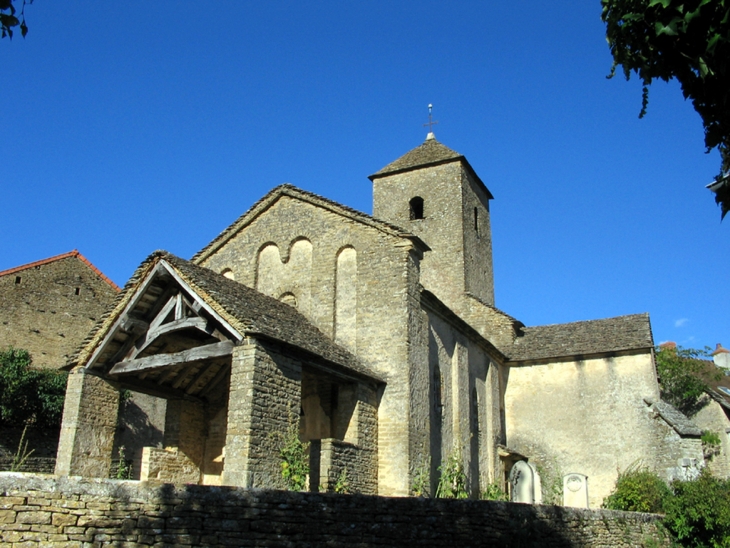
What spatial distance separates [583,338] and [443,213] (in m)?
7.31

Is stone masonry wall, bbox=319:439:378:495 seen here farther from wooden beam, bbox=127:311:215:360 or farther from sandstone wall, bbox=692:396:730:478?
sandstone wall, bbox=692:396:730:478

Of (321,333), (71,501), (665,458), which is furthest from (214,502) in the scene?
(665,458)

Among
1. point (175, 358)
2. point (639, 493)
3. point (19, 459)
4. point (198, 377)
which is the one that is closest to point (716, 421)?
point (639, 493)

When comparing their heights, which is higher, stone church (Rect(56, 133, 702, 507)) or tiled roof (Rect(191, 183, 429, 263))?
tiled roof (Rect(191, 183, 429, 263))

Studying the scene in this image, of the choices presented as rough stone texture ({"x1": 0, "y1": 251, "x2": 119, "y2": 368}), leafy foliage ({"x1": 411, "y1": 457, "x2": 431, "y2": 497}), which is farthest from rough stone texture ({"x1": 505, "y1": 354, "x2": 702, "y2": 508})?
rough stone texture ({"x1": 0, "y1": 251, "x2": 119, "y2": 368})

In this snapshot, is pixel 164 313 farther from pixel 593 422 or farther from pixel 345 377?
pixel 593 422

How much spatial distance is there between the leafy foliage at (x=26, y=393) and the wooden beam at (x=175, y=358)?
703 cm

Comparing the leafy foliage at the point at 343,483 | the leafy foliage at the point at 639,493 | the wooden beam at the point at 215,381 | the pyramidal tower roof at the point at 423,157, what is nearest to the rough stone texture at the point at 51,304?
the wooden beam at the point at 215,381

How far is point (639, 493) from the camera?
18953mm

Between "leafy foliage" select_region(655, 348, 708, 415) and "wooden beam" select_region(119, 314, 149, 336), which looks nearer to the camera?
"wooden beam" select_region(119, 314, 149, 336)

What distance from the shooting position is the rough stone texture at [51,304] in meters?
23.5

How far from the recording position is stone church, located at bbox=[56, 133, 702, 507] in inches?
544

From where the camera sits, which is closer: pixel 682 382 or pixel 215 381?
pixel 215 381

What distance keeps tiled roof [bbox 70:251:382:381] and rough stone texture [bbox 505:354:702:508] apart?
9483mm
